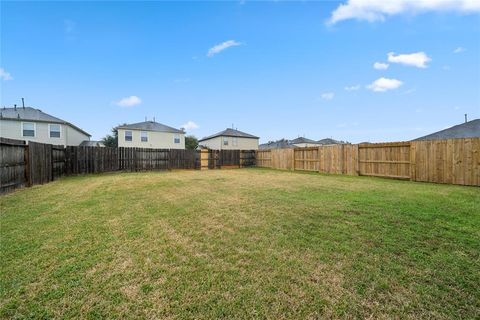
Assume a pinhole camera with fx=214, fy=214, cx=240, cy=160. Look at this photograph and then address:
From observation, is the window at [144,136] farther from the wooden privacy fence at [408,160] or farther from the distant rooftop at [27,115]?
the wooden privacy fence at [408,160]

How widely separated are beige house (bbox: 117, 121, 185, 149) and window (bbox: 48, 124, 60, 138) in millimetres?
4979

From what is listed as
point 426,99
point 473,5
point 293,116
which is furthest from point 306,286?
point 293,116

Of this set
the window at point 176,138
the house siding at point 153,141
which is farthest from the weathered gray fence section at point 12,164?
the window at point 176,138

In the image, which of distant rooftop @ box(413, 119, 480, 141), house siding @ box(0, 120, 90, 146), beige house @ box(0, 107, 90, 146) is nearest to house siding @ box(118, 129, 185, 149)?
house siding @ box(0, 120, 90, 146)

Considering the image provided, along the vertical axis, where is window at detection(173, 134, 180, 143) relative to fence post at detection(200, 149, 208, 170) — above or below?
above

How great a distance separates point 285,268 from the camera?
2.21m

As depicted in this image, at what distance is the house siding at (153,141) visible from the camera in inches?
887

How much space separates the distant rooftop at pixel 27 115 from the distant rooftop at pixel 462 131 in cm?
3242

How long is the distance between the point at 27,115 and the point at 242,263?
77.9 feet

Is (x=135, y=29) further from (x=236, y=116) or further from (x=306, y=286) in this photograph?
(x=236, y=116)

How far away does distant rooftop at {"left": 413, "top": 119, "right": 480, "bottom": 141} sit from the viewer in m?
16.2

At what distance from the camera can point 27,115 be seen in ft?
57.7

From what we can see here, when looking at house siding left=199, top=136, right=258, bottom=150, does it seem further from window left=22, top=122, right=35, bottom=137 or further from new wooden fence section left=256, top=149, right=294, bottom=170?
window left=22, top=122, right=35, bottom=137

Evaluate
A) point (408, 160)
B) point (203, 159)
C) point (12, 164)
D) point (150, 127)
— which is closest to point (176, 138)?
point (150, 127)
